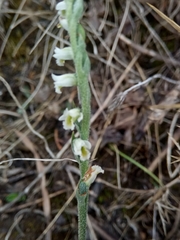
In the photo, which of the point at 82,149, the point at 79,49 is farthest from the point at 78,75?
the point at 82,149

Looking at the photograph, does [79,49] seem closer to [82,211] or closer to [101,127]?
[82,211]

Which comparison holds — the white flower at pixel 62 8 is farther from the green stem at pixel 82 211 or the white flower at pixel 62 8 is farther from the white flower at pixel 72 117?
the green stem at pixel 82 211

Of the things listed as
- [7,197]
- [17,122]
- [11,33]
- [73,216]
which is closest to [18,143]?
[17,122]

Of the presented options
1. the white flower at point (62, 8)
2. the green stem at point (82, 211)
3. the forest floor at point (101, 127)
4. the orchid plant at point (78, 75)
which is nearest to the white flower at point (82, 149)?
the orchid plant at point (78, 75)

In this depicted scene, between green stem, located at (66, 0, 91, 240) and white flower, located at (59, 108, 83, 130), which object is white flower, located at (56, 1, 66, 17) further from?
white flower, located at (59, 108, 83, 130)

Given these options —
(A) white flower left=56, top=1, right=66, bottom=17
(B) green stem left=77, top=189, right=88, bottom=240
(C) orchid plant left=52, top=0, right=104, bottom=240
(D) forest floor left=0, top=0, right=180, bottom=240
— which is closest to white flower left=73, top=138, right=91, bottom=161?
(C) orchid plant left=52, top=0, right=104, bottom=240

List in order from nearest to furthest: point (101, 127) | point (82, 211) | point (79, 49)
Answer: point (79, 49) < point (82, 211) < point (101, 127)

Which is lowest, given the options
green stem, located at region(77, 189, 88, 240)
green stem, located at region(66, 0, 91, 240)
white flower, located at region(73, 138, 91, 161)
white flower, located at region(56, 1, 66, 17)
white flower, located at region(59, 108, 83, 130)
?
green stem, located at region(77, 189, 88, 240)

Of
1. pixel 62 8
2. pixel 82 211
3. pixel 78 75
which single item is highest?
pixel 62 8

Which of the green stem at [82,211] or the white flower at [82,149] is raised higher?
the white flower at [82,149]

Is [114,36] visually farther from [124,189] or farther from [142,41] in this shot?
[124,189]

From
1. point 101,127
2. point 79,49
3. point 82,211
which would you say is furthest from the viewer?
point 101,127
